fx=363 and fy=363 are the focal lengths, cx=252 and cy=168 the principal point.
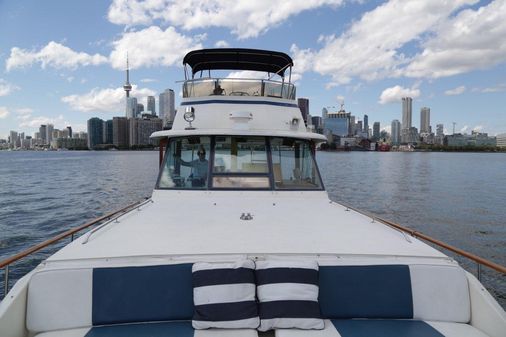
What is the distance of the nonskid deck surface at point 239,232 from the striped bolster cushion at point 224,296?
0.98ft

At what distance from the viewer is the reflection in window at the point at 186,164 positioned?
655 centimetres

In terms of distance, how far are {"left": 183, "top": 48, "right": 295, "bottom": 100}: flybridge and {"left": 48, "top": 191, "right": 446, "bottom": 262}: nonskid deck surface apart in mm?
2724

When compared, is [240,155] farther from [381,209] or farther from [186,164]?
[381,209]

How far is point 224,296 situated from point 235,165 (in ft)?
12.1

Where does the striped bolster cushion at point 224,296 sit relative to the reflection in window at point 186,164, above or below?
below

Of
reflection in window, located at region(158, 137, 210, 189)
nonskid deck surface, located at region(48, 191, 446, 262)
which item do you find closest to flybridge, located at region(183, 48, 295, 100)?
reflection in window, located at region(158, 137, 210, 189)

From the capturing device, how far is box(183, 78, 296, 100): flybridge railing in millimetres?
7938

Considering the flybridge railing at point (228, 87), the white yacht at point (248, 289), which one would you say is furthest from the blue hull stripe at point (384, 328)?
the flybridge railing at point (228, 87)

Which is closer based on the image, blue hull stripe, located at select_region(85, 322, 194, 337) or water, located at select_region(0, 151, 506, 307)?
blue hull stripe, located at select_region(85, 322, 194, 337)

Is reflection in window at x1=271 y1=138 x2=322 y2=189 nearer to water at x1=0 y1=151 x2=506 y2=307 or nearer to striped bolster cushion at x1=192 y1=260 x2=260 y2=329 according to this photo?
striped bolster cushion at x1=192 y1=260 x2=260 y2=329

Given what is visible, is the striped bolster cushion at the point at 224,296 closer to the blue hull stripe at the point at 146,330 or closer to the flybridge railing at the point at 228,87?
the blue hull stripe at the point at 146,330

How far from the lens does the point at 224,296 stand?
3170 millimetres

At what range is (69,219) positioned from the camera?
16.3 metres

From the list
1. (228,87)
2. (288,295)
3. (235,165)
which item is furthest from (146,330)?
(228,87)
